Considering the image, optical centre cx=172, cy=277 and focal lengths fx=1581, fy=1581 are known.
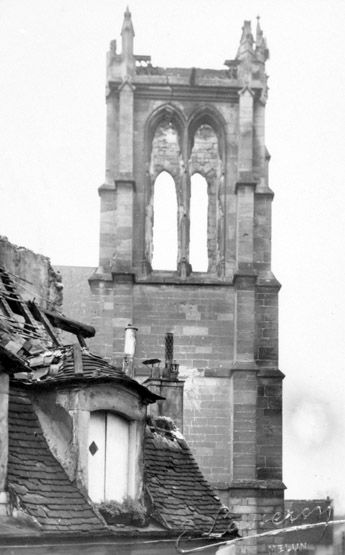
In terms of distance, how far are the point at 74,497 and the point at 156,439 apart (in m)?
2.74

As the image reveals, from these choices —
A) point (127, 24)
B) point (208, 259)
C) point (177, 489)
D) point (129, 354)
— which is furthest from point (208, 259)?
point (177, 489)

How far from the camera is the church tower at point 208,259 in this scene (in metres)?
43.1

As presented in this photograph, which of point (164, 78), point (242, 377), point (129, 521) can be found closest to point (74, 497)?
point (129, 521)

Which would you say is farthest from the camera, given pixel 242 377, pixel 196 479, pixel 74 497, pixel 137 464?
pixel 242 377

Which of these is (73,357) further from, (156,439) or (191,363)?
(191,363)

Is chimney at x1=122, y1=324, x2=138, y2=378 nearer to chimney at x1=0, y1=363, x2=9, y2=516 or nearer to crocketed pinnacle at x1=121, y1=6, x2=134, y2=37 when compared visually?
chimney at x1=0, y1=363, x2=9, y2=516

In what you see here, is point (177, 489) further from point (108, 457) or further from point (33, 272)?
point (33, 272)

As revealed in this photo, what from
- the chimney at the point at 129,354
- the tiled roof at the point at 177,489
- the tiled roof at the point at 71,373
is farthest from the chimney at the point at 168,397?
the tiled roof at the point at 71,373

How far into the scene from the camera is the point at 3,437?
14547 mm

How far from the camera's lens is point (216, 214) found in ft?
150

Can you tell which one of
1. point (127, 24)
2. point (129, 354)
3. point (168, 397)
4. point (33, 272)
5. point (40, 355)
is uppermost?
point (127, 24)

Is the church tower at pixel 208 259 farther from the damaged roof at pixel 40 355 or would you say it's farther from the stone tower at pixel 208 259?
the damaged roof at pixel 40 355

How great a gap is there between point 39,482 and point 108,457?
1.35 meters

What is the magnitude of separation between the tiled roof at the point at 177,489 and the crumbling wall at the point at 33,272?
14.3ft
